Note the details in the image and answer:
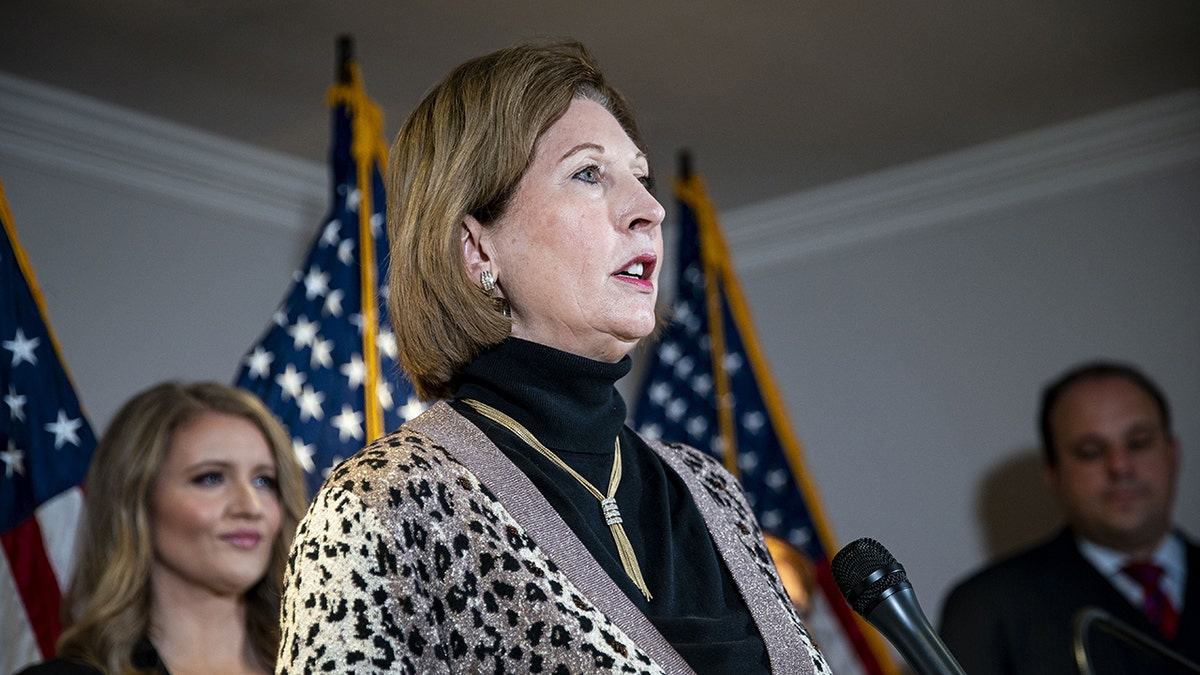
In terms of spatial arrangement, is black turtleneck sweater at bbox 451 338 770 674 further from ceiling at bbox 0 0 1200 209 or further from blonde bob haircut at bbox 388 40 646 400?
ceiling at bbox 0 0 1200 209

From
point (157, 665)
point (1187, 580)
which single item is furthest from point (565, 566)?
point (1187, 580)

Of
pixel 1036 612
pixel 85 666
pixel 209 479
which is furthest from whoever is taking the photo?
pixel 1036 612

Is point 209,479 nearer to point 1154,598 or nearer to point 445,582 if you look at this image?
point 445,582

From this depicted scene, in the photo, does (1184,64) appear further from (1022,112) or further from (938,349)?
(938,349)

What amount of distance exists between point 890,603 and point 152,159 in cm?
360

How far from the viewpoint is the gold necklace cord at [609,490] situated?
122 cm

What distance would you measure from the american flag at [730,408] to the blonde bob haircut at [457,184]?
3160 mm

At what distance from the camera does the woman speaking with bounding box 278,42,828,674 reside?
1.08 meters

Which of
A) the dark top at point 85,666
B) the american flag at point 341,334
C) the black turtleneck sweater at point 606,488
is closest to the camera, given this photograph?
the black turtleneck sweater at point 606,488

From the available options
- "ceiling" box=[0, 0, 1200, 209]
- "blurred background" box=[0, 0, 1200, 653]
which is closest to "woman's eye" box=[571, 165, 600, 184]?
"ceiling" box=[0, 0, 1200, 209]

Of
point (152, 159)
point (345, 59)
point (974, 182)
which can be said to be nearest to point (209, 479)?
point (345, 59)

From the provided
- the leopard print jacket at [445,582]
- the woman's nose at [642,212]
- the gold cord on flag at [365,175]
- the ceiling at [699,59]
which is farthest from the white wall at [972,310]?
the leopard print jacket at [445,582]

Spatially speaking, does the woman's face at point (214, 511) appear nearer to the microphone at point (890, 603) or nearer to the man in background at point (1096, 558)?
the microphone at point (890, 603)

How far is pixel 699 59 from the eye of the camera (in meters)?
3.93
